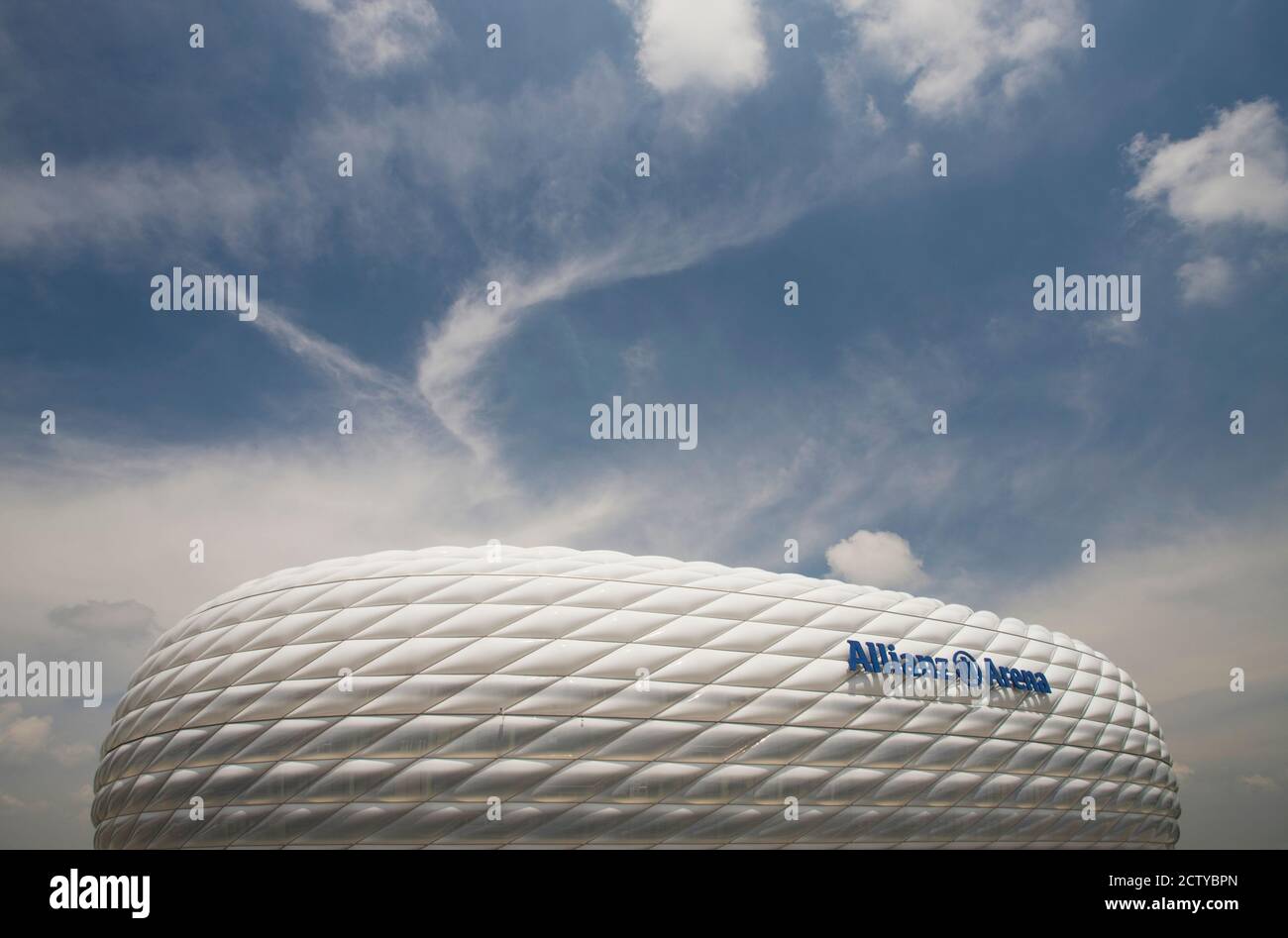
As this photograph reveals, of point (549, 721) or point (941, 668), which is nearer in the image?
point (549, 721)

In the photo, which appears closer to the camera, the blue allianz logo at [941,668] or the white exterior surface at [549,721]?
the white exterior surface at [549,721]

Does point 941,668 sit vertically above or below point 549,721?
above

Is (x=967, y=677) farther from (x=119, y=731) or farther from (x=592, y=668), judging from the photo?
(x=119, y=731)

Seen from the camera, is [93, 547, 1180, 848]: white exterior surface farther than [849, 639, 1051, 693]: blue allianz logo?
No
